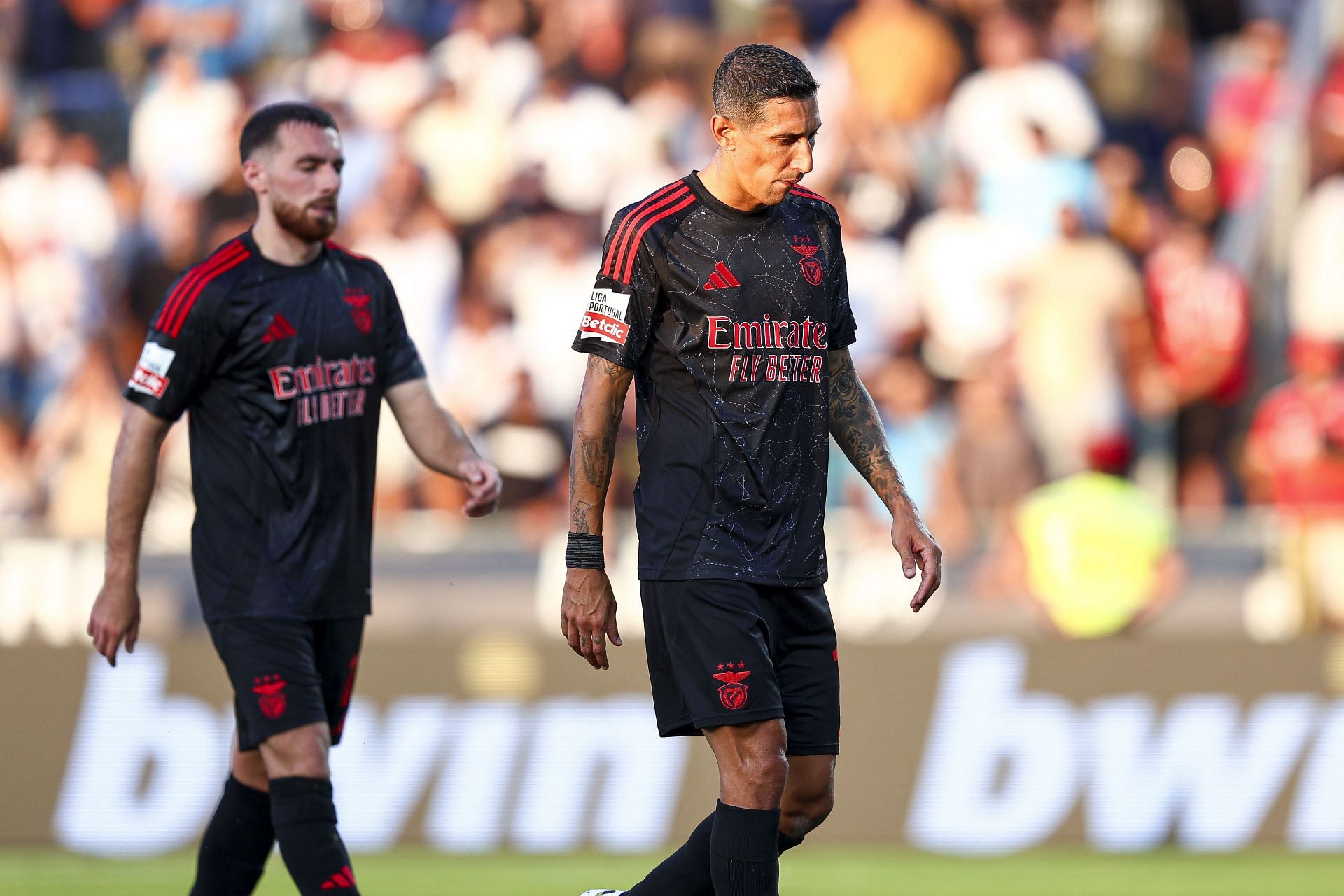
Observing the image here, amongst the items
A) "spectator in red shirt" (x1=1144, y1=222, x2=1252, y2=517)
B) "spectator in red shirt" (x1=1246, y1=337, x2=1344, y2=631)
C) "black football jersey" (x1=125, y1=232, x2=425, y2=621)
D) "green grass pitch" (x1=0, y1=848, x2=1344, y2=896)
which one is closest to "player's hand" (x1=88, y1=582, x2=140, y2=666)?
"black football jersey" (x1=125, y1=232, x2=425, y2=621)

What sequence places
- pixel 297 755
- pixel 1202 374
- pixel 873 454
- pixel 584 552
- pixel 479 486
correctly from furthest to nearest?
pixel 1202 374 < pixel 479 486 < pixel 297 755 < pixel 873 454 < pixel 584 552

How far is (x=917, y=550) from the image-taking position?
528cm

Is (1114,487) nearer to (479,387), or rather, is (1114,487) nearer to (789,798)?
(479,387)

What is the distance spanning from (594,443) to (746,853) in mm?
1188

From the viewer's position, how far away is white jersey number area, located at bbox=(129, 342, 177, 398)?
5816 mm

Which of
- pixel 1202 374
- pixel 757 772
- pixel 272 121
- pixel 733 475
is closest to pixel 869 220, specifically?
pixel 1202 374

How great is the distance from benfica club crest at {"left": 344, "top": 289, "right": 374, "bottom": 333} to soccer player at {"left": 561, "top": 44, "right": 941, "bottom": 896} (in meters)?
1.09

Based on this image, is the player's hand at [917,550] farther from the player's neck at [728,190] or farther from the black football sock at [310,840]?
the black football sock at [310,840]

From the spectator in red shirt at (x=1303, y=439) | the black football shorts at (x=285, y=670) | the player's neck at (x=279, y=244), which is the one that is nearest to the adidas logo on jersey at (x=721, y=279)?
the player's neck at (x=279, y=244)

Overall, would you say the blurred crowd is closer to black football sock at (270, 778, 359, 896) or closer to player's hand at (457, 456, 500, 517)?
player's hand at (457, 456, 500, 517)

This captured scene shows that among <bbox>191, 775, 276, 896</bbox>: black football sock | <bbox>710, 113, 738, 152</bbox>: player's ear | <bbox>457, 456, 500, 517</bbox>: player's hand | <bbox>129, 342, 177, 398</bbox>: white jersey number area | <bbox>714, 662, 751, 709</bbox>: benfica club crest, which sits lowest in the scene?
<bbox>191, 775, 276, 896</bbox>: black football sock

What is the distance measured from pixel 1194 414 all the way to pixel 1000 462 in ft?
4.25

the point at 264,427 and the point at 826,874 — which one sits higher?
the point at 264,427

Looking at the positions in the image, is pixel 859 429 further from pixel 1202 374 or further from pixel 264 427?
pixel 1202 374
